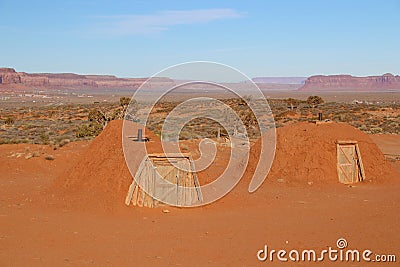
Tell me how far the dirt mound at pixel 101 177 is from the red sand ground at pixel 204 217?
34 millimetres

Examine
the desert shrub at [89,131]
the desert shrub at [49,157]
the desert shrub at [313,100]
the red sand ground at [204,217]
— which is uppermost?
the desert shrub at [313,100]

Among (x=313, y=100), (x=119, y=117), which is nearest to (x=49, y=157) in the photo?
(x=119, y=117)

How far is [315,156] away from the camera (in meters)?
16.1

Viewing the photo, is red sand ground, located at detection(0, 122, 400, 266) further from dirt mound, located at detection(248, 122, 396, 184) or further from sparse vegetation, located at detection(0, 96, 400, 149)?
sparse vegetation, located at detection(0, 96, 400, 149)

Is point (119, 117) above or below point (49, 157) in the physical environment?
above

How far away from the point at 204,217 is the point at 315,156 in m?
6.28

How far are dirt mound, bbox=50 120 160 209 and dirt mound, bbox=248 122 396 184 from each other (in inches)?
204

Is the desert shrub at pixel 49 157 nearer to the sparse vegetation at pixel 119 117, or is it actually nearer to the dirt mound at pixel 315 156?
the sparse vegetation at pixel 119 117

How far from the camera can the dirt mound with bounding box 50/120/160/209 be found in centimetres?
1174

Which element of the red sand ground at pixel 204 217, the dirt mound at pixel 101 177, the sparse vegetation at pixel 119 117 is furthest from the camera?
the sparse vegetation at pixel 119 117

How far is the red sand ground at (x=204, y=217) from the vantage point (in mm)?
8594

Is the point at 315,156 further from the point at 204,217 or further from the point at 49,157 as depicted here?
the point at 49,157

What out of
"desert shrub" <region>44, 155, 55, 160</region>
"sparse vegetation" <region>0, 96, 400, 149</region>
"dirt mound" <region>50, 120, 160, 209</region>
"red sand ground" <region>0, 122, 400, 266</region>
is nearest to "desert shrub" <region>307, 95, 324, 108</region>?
"sparse vegetation" <region>0, 96, 400, 149</region>

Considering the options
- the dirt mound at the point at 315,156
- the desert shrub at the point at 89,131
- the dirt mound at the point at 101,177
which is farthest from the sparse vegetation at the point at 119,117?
the dirt mound at the point at 315,156
